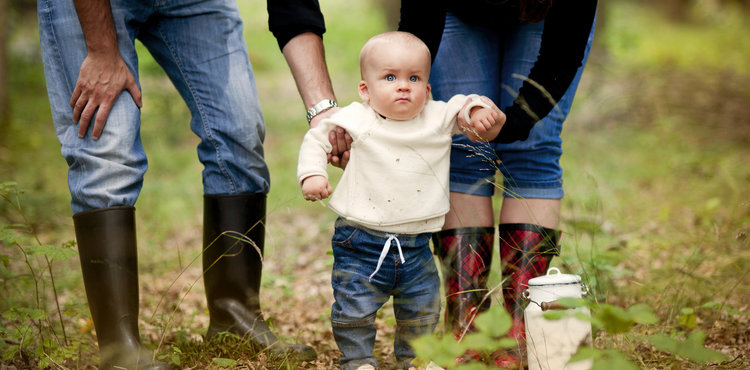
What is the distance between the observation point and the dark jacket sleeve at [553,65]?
1859 mm

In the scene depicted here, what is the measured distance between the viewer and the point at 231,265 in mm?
2090

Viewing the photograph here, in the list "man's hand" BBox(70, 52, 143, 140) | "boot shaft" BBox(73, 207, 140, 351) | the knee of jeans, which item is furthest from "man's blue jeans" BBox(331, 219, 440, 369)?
"man's hand" BBox(70, 52, 143, 140)

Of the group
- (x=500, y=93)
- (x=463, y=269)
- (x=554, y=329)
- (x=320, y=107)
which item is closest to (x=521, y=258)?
(x=463, y=269)

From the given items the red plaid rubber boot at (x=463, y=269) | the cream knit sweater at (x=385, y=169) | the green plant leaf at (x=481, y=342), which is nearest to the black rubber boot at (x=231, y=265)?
the cream knit sweater at (x=385, y=169)

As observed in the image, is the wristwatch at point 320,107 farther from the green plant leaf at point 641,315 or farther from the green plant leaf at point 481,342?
the green plant leaf at point 641,315

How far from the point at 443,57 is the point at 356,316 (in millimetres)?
908

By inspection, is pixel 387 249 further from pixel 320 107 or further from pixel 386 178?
pixel 320 107

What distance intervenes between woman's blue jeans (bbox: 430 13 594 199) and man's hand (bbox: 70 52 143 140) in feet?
3.39

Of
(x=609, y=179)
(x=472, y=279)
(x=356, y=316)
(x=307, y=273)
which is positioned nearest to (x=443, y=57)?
(x=472, y=279)

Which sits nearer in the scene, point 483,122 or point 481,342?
point 481,342

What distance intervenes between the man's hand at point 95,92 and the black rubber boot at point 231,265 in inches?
17.9

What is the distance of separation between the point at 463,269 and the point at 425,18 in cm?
83

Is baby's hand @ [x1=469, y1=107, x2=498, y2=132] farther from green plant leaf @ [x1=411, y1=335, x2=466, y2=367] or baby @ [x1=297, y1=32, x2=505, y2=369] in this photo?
green plant leaf @ [x1=411, y1=335, x2=466, y2=367]

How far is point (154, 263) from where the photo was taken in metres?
3.48
